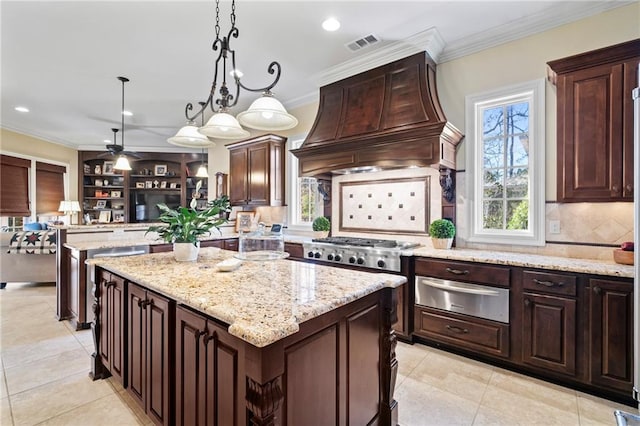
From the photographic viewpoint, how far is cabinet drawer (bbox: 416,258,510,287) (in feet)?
8.12

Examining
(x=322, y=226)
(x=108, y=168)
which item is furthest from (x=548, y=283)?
(x=108, y=168)

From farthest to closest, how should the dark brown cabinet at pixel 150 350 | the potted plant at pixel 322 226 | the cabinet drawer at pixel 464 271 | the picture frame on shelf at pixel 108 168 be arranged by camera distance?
the picture frame on shelf at pixel 108 168 < the potted plant at pixel 322 226 < the cabinet drawer at pixel 464 271 < the dark brown cabinet at pixel 150 350

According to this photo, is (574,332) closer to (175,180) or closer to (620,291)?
(620,291)

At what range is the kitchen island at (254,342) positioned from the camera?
1.06 meters

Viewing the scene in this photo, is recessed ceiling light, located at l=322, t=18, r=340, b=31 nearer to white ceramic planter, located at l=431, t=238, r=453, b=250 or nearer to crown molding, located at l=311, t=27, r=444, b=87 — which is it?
crown molding, located at l=311, t=27, r=444, b=87

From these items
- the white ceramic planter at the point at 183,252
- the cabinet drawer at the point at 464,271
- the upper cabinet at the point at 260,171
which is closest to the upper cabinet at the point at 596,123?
the cabinet drawer at the point at 464,271

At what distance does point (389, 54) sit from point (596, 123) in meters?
1.96

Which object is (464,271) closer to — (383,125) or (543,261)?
(543,261)

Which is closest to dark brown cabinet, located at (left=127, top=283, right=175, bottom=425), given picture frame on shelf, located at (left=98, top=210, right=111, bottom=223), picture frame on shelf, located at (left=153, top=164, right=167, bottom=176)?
picture frame on shelf, located at (left=153, top=164, right=167, bottom=176)

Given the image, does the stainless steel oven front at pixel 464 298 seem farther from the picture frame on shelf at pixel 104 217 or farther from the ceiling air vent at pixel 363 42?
the picture frame on shelf at pixel 104 217

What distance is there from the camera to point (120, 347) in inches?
78.3

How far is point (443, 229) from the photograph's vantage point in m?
3.05

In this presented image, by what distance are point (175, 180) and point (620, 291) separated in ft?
30.1

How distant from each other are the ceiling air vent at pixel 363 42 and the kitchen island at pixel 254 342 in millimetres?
2426
